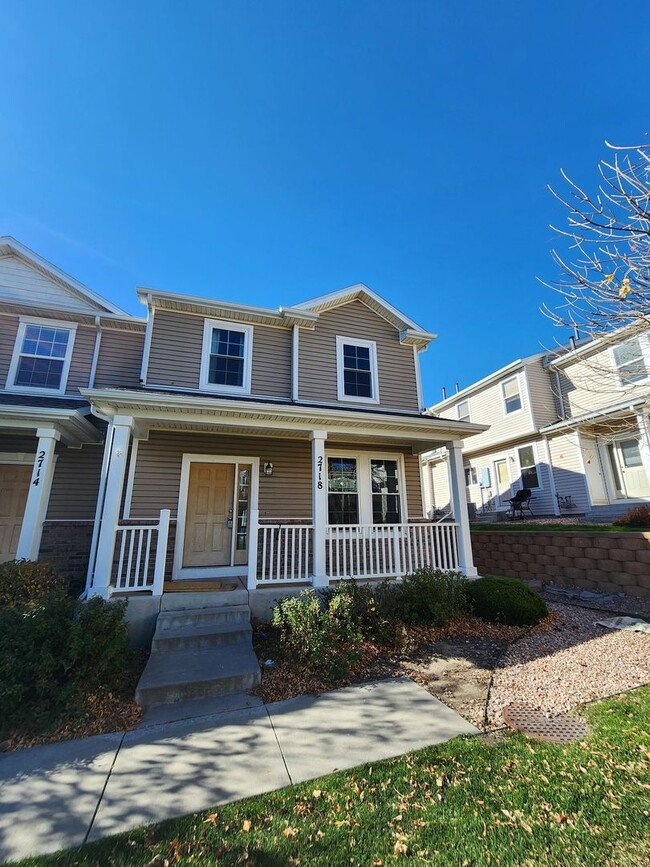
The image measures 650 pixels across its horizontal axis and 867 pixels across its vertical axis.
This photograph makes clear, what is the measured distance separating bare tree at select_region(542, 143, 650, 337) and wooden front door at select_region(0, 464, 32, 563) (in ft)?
32.9

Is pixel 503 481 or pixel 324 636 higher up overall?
pixel 503 481

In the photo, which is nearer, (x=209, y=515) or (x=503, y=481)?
(x=209, y=515)

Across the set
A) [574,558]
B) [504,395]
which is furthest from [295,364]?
[504,395]

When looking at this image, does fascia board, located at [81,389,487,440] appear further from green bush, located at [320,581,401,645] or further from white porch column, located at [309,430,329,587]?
green bush, located at [320,581,401,645]

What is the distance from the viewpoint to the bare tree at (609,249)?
3389 mm

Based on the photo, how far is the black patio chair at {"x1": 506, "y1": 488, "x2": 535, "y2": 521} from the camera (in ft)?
46.1

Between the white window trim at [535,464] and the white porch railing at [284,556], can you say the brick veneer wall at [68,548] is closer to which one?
the white porch railing at [284,556]

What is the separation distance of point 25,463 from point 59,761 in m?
6.67

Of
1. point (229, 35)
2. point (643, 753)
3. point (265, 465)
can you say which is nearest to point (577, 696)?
point (643, 753)

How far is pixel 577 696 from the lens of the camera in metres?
4.08

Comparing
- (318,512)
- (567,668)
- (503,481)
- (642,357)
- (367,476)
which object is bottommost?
(567,668)

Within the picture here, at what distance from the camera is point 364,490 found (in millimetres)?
9242

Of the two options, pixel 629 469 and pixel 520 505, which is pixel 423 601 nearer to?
pixel 520 505

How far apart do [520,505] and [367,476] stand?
8.44m
